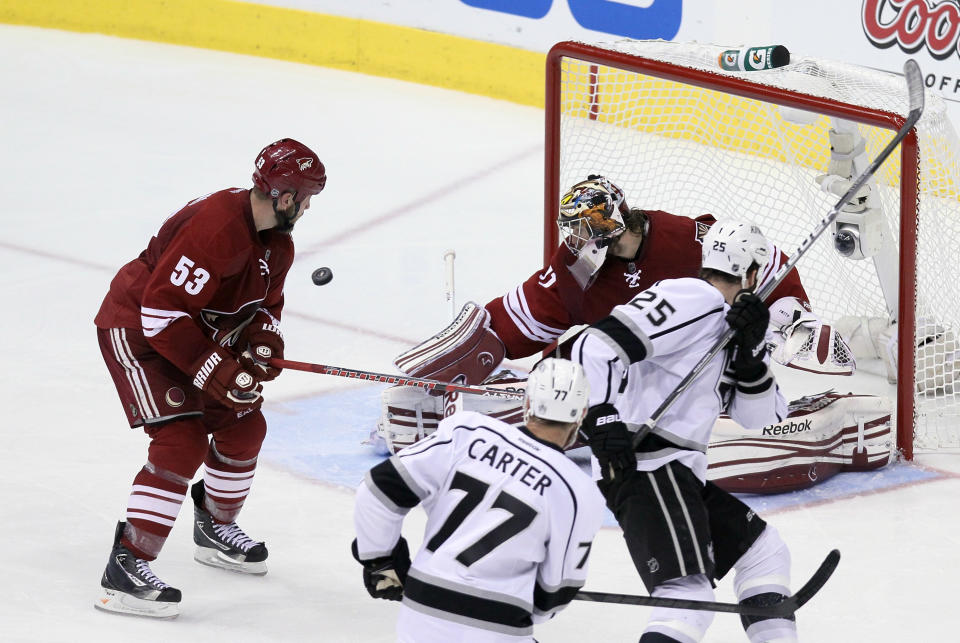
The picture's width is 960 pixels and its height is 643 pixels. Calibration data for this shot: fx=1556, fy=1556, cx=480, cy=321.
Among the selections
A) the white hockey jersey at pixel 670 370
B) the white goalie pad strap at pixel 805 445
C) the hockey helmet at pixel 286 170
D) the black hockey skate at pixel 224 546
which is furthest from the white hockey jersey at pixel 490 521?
the white goalie pad strap at pixel 805 445

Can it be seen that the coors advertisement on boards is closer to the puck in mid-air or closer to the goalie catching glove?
the goalie catching glove

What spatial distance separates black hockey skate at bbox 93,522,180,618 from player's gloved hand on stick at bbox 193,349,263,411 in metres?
0.35

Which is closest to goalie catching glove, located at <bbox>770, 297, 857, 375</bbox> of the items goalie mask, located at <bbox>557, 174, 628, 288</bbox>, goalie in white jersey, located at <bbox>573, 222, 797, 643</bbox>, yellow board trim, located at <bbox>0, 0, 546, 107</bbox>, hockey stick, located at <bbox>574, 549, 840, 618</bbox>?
goalie mask, located at <bbox>557, 174, 628, 288</bbox>

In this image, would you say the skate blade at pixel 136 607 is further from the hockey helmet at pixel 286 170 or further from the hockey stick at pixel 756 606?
the hockey stick at pixel 756 606

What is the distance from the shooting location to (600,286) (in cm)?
391

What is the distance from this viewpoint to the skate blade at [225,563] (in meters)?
3.55

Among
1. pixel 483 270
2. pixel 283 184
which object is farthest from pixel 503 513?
pixel 483 270

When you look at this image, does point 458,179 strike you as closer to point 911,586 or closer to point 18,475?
point 18,475

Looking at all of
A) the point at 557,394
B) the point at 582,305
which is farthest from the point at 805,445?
the point at 557,394

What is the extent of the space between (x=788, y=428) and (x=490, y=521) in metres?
1.94

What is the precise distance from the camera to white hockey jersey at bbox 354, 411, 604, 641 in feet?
7.59

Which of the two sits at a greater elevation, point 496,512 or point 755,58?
point 755,58

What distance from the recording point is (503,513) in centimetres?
231

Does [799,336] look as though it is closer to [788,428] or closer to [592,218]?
[788,428]
